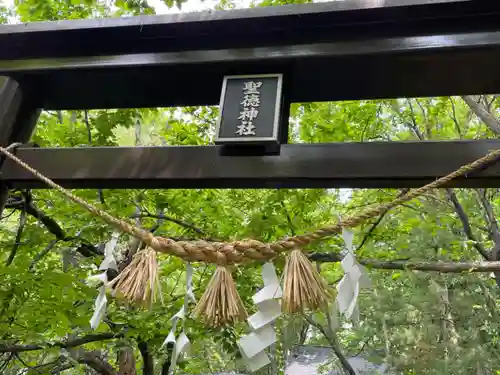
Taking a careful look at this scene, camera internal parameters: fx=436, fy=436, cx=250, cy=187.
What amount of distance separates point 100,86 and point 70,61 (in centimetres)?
18

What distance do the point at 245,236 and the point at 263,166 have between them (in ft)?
5.11

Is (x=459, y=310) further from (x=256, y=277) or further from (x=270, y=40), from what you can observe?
(x=270, y=40)

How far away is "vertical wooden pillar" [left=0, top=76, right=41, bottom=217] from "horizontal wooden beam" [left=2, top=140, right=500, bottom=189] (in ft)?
0.58

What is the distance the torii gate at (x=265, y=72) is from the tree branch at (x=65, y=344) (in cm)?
230

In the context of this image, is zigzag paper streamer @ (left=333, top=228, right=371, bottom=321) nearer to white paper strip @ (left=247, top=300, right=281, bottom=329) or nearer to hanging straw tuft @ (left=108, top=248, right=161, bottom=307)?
white paper strip @ (left=247, top=300, right=281, bottom=329)

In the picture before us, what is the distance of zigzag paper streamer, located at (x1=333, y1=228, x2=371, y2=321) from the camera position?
4.75 feet

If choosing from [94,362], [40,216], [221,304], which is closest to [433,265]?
[221,304]

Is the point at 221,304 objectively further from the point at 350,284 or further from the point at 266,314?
the point at 350,284

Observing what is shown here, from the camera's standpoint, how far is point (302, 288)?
1477 mm

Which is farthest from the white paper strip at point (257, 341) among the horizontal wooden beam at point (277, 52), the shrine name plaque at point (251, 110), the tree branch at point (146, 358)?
the tree branch at point (146, 358)

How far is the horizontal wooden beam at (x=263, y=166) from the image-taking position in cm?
172

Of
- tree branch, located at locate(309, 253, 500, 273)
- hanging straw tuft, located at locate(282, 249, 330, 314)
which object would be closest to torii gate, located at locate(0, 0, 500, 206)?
hanging straw tuft, located at locate(282, 249, 330, 314)

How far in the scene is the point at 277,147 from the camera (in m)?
1.85

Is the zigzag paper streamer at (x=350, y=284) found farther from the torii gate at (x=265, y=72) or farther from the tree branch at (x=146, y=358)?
the tree branch at (x=146, y=358)
